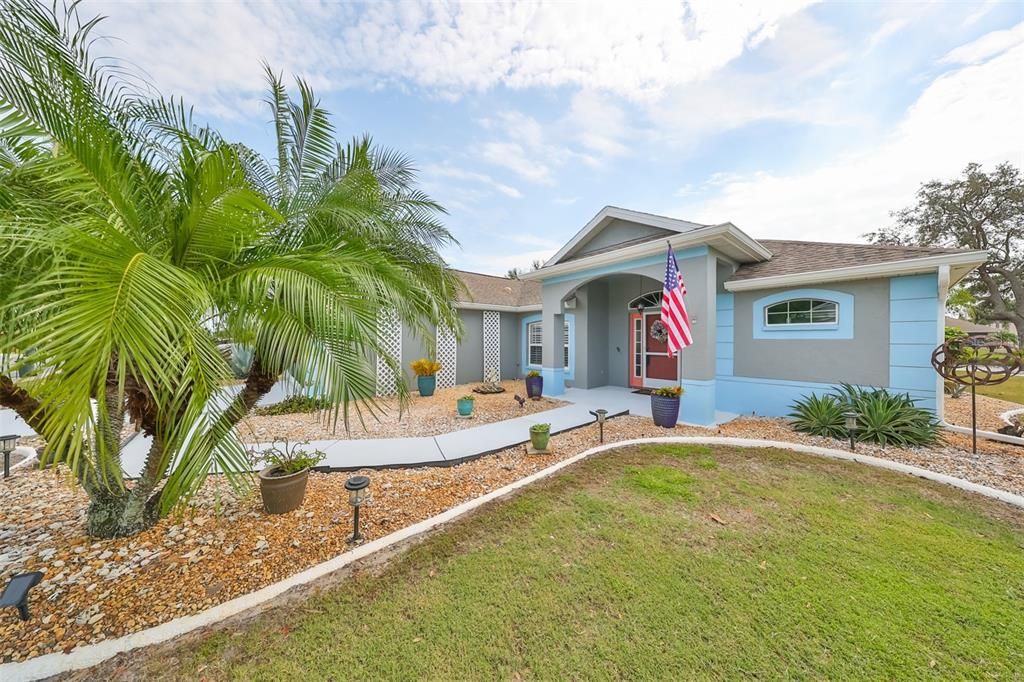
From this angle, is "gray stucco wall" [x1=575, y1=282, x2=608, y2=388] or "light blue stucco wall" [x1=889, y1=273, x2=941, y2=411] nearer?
"light blue stucco wall" [x1=889, y1=273, x2=941, y2=411]

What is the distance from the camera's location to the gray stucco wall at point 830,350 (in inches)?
251

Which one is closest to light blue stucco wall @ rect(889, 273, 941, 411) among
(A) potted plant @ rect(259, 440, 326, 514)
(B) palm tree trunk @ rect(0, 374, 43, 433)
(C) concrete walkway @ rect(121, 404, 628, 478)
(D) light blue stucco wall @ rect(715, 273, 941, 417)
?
(D) light blue stucco wall @ rect(715, 273, 941, 417)

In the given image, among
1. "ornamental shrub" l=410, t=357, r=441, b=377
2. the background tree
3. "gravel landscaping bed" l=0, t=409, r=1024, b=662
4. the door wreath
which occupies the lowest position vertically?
"gravel landscaping bed" l=0, t=409, r=1024, b=662

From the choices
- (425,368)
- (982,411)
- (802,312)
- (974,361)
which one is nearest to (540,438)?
(425,368)

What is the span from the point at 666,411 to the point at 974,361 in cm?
427

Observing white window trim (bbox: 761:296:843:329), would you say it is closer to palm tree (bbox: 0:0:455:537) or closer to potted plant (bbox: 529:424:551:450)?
potted plant (bbox: 529:424:551:450)

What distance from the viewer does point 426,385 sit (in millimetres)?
10125

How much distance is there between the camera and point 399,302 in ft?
9.61

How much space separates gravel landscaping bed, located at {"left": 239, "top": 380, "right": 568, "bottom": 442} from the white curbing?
6.61 ft

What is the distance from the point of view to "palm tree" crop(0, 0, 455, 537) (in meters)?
1.46

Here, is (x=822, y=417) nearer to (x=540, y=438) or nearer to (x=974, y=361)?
(x=974, y=361)

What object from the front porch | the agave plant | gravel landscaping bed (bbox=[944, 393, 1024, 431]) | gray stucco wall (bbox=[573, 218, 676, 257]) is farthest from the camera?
gray stucco wall (bbox=[573, 218, 676, 257])

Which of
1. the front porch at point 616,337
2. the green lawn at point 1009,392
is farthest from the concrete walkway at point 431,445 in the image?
the green lawn at point 1009,392

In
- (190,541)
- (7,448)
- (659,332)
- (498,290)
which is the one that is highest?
(498,290)
